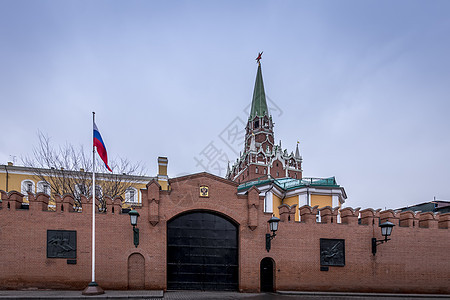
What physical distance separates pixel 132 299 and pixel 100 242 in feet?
10.2

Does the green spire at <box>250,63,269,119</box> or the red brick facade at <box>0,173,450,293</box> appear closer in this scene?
the red brick facade at <box>0,173,450,293</box>

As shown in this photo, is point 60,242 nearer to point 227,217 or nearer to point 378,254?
point 227,217

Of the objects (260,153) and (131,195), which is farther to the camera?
(260,153)

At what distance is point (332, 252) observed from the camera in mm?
16875

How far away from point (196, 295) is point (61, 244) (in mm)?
6279

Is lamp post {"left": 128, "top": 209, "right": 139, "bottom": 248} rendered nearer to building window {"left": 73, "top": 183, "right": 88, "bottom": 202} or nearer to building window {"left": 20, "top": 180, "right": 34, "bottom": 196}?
building window {"left": 73, "top": 183, "right": 88, "bottom": 202}

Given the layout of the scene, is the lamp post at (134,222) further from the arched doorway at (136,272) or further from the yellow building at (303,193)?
Answer: the yellow building at (303,193)

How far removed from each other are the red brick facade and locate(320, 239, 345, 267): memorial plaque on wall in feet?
0.77

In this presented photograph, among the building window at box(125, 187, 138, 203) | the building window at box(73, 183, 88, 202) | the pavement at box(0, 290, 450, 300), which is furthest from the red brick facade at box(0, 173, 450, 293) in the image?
the building window at box(125, 187, 138, 203)

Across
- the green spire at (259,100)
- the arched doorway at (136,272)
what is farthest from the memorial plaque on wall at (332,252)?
the green spire at (259,100)

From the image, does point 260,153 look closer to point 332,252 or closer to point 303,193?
point 303,193

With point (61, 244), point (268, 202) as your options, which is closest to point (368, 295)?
point (268, 202)

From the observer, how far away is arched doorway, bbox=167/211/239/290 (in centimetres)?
1575

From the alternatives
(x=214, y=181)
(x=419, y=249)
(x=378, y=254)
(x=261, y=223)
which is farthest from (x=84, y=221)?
(x=419, y=249)
